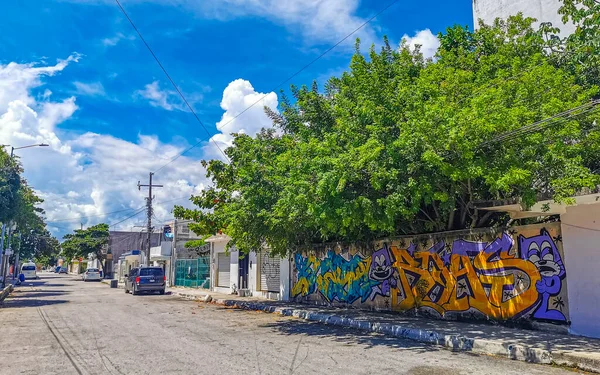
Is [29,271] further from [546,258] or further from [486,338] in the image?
[546,258]

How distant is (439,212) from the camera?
14078 mm

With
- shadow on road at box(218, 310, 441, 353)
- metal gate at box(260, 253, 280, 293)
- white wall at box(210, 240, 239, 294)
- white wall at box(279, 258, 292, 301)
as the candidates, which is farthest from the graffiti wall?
white wall at box(210, 240, 239, 294)

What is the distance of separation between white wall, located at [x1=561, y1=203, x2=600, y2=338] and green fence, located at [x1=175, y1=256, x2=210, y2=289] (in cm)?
2497

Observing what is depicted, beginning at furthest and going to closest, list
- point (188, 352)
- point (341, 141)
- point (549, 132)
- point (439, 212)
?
point (439, 212) → point (341, 141) → point (549, 132) → point (188, 352)

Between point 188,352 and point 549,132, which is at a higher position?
point 549,132

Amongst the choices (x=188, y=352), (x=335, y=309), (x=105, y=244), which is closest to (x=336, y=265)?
(x=335, y=309)

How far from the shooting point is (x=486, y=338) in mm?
10156

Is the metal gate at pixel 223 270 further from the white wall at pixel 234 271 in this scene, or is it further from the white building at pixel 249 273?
the white wall at pixel 234 271

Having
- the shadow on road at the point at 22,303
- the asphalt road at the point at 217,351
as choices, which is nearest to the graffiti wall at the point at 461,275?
the asphalt road at the point at 217,351

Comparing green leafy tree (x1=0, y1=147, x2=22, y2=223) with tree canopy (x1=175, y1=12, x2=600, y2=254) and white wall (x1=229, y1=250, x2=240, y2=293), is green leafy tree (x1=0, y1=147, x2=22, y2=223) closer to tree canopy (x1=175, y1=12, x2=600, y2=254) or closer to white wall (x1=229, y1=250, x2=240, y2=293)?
white wall (x1=229, y1=250, x2=240, y2=293)

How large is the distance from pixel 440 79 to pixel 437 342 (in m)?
6.75

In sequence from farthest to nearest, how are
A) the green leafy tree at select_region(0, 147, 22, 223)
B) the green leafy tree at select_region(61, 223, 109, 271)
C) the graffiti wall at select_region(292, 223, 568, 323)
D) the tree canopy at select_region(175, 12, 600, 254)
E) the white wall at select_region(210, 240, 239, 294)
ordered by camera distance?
the green leafy tree at select_region(61, 223, 109, 271)
the white wall at select_region(210, 240, 239, 294)
the green leafy tree at select_region(0, 147, 22, 223)
the graffiti wall at select_region(292, 223, 568, 323)
the tree canopy at select_region(175, 12, 600, 254)

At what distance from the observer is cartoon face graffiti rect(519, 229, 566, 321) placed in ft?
36.1

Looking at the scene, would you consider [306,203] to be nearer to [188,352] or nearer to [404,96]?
[404,96]
